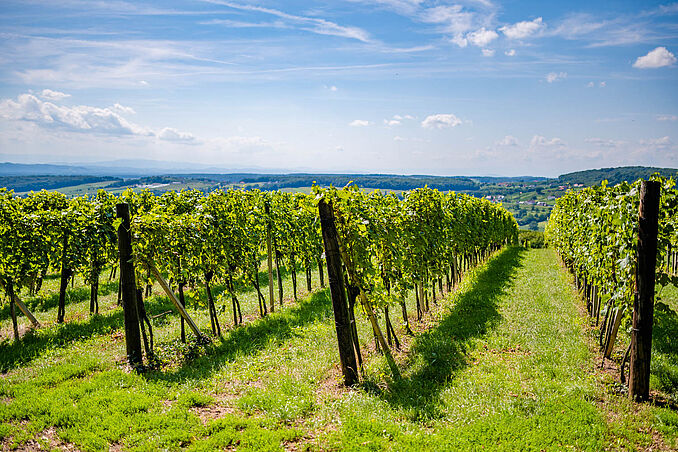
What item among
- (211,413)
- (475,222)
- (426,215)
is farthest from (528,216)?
(211,413)

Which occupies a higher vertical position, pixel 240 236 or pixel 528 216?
pixel 240 236

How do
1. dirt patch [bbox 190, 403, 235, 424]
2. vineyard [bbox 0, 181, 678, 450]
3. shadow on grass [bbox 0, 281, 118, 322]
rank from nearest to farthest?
1. vineyard [bbox 0, 181, 678, 450]
2. dirt patch [bbox 190, 403, 235, 424]
3. shadow on grass [bbox 0, 281, 118, 322]

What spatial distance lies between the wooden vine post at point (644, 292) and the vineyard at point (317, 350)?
298 mm

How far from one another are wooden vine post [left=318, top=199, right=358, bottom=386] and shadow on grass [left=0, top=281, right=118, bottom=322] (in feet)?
44.4

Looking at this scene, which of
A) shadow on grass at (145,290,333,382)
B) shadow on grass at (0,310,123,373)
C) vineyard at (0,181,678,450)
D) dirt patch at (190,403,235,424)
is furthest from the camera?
shadow on grass at (0,310,123,373)

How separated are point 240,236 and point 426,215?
6.64 metres

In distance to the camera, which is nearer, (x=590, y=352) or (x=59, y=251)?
(x=590, y=352)

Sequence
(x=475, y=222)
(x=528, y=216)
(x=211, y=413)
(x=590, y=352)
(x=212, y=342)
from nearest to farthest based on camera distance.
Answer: (x=211, y=413)
(x=590, y=352)
(x=212, y=342)
(x=475, y=222)
(x=528, y=216)

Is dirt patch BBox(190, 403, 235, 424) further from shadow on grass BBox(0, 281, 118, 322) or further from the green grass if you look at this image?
shadow on grass BBox(0, 281, 118, 322)

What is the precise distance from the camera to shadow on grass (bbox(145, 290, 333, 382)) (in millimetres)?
7801

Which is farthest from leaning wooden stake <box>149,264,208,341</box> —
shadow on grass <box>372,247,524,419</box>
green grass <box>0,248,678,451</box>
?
shadow on grass <box>372,247,524,419</box>

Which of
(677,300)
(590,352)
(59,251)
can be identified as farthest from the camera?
(677,300)

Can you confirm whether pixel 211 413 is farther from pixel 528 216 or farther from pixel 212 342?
pixel 528 216

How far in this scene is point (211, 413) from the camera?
625 cm
